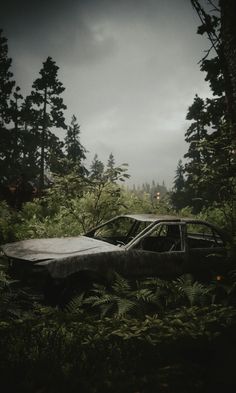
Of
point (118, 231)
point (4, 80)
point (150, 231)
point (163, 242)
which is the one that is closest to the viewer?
point (150, 231)

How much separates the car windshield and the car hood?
66cm

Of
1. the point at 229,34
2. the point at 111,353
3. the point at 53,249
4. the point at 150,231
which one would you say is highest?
the point at 229,34

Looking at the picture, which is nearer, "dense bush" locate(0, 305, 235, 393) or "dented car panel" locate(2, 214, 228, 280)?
"dense bush" locate(0, 305, 235, 393)

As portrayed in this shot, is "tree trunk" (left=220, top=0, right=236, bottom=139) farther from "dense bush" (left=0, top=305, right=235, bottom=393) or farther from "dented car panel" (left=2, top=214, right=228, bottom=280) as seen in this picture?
"dense bush" (left=0, top=305, right=235, bottom=393)

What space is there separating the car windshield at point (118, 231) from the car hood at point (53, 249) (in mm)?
659

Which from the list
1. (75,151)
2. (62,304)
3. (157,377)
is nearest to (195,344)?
(157,377)

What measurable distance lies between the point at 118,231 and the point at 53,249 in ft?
15.6

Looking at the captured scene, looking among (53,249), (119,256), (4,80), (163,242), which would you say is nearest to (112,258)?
(119,256)

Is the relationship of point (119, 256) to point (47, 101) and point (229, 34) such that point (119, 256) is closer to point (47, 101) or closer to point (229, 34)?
point (229, 34)

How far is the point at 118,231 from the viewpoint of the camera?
10109 millimetres

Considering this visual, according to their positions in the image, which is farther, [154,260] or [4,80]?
[4,80]

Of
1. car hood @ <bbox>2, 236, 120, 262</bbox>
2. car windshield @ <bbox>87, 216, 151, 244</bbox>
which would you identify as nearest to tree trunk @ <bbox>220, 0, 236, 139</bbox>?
car windshield @ <bbox>87, 216, 151, 244</bbox>

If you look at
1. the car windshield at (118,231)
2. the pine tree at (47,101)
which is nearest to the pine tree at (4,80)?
the pine tree at (47,101)

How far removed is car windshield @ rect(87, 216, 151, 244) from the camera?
275 inches
